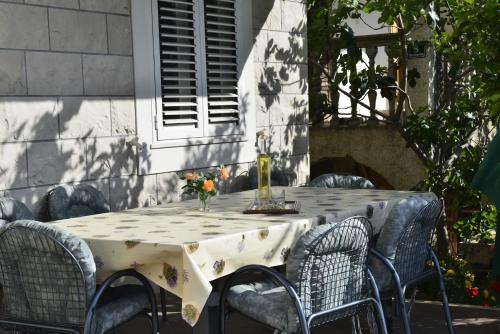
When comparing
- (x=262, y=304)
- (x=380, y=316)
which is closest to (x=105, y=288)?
(x=262, y=304)

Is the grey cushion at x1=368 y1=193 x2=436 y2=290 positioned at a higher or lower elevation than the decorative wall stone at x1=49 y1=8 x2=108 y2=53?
A: lower

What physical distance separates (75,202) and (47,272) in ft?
6.37

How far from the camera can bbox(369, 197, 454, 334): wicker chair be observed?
4520 millimetres

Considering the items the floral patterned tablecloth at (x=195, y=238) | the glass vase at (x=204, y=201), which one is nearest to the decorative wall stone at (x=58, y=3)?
the floral patterned tablecloth at (x=195, y=238)

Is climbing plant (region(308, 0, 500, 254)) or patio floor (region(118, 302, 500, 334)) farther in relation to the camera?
climbing plant (region(308, 0, 500, 254))

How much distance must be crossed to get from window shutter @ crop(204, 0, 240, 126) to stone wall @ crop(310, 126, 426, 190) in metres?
2.90

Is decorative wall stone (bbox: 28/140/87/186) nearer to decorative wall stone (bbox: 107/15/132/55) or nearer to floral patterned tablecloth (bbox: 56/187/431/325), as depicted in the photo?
decorative wall stone (bbox: 107/15/132/55)

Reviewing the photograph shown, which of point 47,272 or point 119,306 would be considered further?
point 119,306

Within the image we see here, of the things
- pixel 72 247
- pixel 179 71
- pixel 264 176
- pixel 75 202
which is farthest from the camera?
Result: pixel 179 71

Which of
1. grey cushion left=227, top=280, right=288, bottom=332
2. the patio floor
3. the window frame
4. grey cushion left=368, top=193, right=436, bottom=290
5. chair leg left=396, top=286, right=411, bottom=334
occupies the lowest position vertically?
the patio floor

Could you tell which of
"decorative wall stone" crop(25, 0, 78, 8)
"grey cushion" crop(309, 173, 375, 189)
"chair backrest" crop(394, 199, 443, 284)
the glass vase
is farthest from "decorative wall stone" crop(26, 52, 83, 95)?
"chair backrest" crop(394, 199, 443, 284)

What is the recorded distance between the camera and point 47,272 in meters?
3.84

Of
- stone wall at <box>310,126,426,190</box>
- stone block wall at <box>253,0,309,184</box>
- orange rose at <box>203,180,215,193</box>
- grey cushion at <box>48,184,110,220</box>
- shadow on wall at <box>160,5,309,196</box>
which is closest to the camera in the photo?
orange rose at <box>203,180,215,193</box>

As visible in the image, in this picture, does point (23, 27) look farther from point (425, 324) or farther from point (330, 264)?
point (425, 324)
